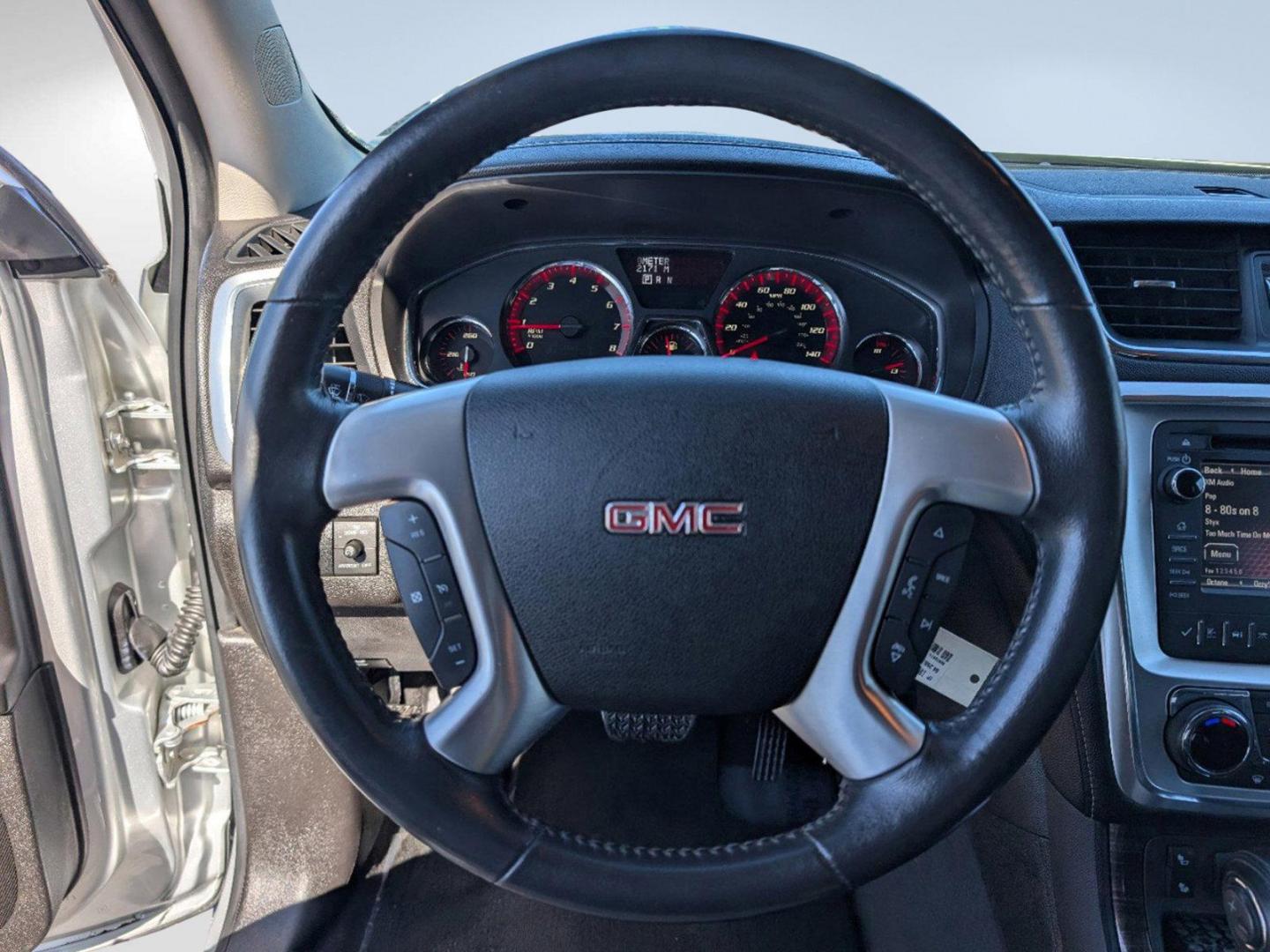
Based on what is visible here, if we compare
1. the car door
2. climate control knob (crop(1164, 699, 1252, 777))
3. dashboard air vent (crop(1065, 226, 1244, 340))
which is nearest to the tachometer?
the car door

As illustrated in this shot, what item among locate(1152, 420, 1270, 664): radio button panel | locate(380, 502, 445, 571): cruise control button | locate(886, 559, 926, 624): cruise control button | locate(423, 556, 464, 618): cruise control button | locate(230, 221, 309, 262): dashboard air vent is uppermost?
locate(230, 221, 309, 262): dashboard air vent

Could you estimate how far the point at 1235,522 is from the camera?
52.2 inches

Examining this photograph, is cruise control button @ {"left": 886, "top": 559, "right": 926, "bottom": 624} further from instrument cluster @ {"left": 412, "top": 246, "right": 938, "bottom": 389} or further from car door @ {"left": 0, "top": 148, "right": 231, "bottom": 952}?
car door @ {"left": 0, "top": 148, "right": 231, "bottom": 952}

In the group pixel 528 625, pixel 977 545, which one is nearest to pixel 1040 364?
pixel 528 625

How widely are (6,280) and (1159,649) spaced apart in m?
1.67

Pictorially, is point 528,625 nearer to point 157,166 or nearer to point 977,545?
point 977,545

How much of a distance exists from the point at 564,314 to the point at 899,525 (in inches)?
32.2

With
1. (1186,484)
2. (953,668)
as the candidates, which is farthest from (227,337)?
(1186,484)

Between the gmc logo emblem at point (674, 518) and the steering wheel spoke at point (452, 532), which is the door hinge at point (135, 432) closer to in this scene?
the steering wheel spoke at point (452, 532)

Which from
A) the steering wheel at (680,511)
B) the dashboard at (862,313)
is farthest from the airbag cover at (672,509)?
the dashboard at (862,313)

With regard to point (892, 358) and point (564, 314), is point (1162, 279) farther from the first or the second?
point (564, 314)

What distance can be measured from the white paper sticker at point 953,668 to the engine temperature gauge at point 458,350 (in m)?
0.79

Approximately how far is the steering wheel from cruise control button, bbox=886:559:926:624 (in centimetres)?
1

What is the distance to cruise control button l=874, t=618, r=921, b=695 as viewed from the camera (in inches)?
33.1
